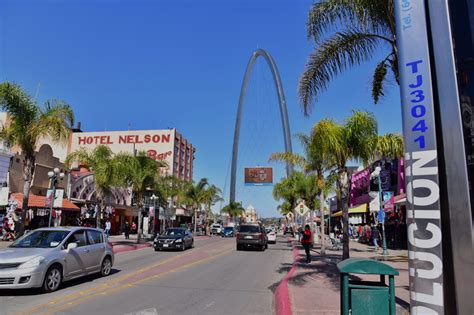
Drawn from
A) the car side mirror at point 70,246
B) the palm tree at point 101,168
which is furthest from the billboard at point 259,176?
the car side mirror at point 70,246

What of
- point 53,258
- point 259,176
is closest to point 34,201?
point 53,258

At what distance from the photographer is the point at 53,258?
34.3 ft

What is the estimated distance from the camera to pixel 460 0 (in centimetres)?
484

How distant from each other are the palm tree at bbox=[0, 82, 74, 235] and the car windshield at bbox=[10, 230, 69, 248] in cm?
739

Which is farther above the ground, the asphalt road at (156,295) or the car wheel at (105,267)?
the car wheel at (105,267)

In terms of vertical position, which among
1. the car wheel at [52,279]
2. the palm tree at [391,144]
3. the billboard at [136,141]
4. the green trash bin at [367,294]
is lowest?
the car wheel at [52,279]

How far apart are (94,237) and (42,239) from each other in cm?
192

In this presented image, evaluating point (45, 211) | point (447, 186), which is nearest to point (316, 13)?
point (447, 186)

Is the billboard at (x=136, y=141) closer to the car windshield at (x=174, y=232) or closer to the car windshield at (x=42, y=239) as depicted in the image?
the car windshield at (x=174, y=232)

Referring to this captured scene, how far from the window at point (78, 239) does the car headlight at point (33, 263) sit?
1.45 meters

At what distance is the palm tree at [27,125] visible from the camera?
18203 mm

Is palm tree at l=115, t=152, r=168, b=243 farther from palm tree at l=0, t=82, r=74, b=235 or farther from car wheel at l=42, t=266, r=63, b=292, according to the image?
car wheel at l=42, t=266, r=63, b=292

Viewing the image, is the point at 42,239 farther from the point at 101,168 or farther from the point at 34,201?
the point at 34,201

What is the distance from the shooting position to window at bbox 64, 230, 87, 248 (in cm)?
1178
